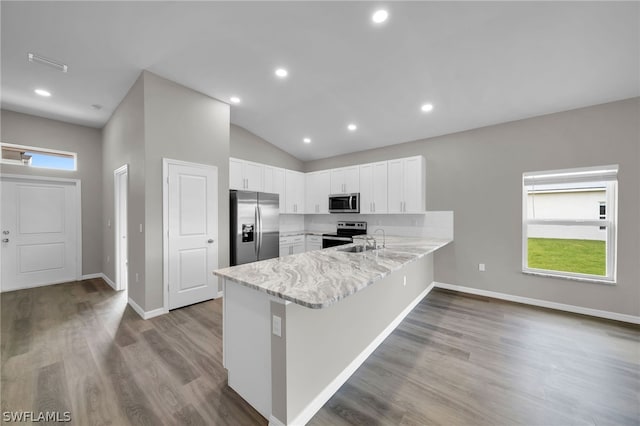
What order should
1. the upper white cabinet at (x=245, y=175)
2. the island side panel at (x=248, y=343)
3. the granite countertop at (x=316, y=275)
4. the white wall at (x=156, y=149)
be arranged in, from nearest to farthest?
the granite countertop at (x=316, y=275)
the island side panel at (x=248, y=343)
the white wall at (x=156, y=149)
the upper white cabinet at (x=245, y=175)

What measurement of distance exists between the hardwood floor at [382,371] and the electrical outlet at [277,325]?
67 cm

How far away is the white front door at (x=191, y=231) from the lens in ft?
10.5

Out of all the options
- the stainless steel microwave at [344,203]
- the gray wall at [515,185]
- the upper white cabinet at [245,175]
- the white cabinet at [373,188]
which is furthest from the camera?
the stainless steel microwave at [344,203]

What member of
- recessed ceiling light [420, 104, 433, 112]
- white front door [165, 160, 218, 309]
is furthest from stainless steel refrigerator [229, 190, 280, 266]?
recessed ceiling light [420, 104, 433, 112]

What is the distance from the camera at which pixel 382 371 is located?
2.03 m

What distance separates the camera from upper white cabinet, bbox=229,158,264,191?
4.32 metres

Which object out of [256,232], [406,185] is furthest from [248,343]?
[406,185]

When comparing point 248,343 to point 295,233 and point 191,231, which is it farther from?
point 295,233

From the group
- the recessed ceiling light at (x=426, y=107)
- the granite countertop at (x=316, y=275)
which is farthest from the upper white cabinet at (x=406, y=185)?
the granite countertop at (x=316, y=275)

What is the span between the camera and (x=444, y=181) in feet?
13.8

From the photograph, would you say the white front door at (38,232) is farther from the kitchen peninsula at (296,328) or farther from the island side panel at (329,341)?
the island side panel at (329,341)

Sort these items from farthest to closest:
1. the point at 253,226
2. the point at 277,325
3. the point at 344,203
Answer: the point at 344,203 < the point at 253,226 < the point at 277,325

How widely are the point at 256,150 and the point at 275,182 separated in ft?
2.63

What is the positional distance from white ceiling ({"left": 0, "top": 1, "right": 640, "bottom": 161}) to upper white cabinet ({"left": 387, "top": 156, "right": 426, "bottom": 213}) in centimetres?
74
